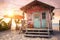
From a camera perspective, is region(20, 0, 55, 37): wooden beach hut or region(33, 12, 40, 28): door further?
region(33, 12, 40, 28): door

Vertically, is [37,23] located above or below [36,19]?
below

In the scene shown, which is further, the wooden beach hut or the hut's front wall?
the hut's front wall

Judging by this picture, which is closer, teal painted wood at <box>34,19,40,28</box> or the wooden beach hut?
the wooden beach hut

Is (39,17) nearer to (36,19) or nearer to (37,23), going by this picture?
(36,19)

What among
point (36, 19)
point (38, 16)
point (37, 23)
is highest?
point (38, 16)

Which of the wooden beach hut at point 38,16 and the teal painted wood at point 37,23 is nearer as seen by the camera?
the wooden beach hut at point 38,16

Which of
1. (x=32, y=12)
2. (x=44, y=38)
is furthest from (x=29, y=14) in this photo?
(x=44, y=38)

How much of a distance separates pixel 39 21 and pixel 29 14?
52 cm

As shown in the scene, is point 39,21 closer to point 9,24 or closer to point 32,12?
point 32,12

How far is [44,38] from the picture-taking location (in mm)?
4195

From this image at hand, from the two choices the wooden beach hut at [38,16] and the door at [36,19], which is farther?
the door at [36,19]

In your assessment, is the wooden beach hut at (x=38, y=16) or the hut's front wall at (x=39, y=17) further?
the hut's front wall at (x=39, y=17)

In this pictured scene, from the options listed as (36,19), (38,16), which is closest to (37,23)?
(36,19)

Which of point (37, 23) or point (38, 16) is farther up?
point (38, 16)
